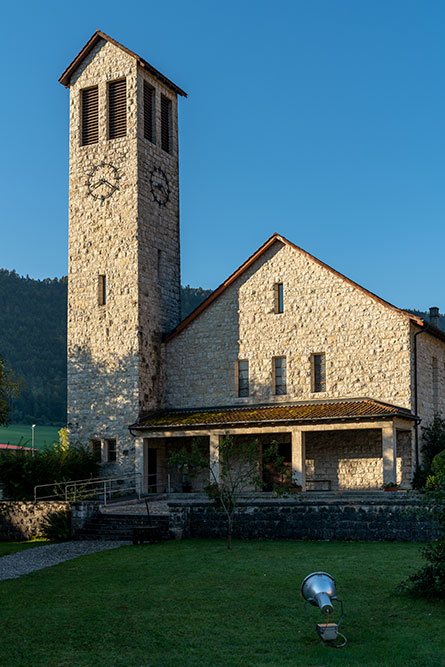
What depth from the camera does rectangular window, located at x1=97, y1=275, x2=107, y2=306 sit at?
33.6m

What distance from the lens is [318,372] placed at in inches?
1193

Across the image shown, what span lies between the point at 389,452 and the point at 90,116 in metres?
19.8

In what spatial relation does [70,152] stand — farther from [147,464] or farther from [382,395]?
[382,395]

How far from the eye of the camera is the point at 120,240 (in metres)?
33.2

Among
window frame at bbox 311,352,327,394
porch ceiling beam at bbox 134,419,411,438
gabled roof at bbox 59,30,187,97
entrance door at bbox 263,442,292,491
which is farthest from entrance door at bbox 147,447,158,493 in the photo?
gabled roof at bbox 59,30,187,97

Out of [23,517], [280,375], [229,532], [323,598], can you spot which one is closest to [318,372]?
[280,375]

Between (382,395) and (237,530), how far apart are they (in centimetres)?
1010

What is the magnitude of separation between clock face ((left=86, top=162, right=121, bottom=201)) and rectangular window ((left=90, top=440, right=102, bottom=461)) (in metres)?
10.4

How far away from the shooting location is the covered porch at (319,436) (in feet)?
88.1

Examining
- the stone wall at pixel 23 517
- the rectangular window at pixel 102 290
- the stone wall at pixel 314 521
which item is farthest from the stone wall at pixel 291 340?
the stone wall at pixel 314 521

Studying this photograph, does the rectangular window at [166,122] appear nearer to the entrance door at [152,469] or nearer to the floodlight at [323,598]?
the entrance door at [152,469]

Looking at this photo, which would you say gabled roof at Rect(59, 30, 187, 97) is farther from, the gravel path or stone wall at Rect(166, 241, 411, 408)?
the gravel path

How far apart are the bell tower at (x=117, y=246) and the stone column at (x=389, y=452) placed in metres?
10.4

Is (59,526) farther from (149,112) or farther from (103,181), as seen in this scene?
(149,112)
